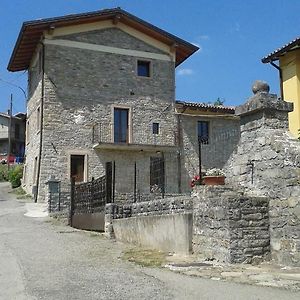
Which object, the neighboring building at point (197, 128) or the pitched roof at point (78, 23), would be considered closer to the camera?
the pitched roof at point (78, 23)

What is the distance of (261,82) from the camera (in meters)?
8.05

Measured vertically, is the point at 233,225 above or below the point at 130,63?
below

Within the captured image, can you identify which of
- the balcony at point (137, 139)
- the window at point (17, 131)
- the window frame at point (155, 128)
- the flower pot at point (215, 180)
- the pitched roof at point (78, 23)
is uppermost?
the pitched roof at point (78, 23)

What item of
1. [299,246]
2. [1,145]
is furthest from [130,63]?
[1,145]

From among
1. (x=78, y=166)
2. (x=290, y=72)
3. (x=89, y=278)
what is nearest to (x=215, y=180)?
(x=89, y=278)

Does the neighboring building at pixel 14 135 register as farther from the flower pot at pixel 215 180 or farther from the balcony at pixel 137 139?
the flower pot at pixel 215 180

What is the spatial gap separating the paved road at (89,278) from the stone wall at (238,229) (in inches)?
45.8

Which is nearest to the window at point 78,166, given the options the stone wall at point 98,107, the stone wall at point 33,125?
the stone wall at point 98,107

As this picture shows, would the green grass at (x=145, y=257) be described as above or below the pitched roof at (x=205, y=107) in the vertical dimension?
below

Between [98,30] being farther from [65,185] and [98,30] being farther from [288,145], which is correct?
[288,145]

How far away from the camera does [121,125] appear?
26.4 metres

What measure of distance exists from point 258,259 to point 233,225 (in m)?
0.71

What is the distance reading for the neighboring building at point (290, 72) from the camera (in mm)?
15914

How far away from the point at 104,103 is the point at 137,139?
2876mm
